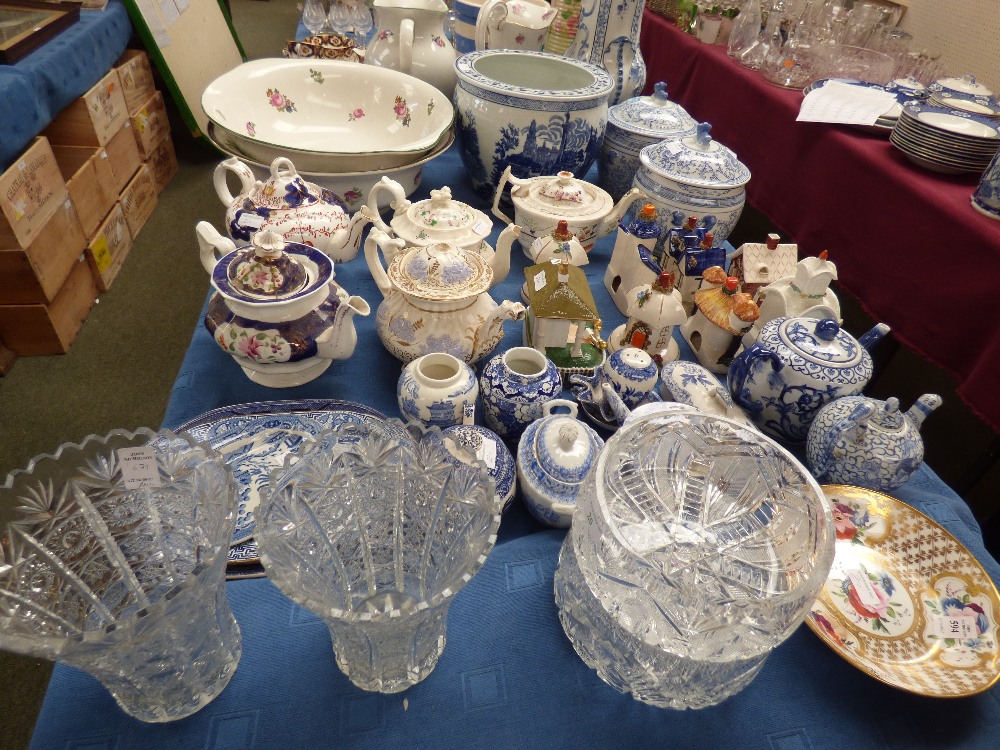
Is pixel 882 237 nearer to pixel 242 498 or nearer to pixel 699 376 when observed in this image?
pixel 699 376

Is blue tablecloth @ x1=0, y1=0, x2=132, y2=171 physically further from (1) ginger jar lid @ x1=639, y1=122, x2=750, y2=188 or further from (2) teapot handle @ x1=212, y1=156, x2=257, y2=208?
(1) ginger jar lid @ x1=639, y1=122, x2=750, y2=188

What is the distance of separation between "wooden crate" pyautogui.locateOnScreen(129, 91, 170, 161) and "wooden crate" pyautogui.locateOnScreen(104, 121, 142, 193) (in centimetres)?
4

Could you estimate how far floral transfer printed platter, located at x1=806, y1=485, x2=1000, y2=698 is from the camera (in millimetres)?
594

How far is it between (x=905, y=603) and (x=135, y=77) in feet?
8.52

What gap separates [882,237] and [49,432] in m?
2.01

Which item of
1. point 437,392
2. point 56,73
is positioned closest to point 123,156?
point 56,73

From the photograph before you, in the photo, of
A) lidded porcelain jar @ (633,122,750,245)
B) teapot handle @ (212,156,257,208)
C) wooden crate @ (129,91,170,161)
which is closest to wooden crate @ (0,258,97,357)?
wooden crate @ (129,91,170,161)

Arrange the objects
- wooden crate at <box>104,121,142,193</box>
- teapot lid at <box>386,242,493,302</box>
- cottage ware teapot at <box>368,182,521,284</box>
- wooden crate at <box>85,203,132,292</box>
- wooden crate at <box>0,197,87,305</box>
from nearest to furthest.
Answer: teapot lid at <box>386,242,493,302</box> → cottage ware teapot at <box>368,182,521,284</box> → wooden crate at <box>0,197,87,305</box> → wooden crate at <box>85,203,132,292</box> → wooden crate at <box>104,121,142,193</box>

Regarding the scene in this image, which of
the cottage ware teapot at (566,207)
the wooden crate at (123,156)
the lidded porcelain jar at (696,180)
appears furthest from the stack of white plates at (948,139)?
the wooden crate at (123,156)

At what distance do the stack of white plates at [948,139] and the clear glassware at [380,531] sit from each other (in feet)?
3.92

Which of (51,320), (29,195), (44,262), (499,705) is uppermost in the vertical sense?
(499,705)

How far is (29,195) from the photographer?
144 cm

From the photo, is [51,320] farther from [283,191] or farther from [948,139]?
[948,139]

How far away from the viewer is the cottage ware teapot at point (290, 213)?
100 cm
